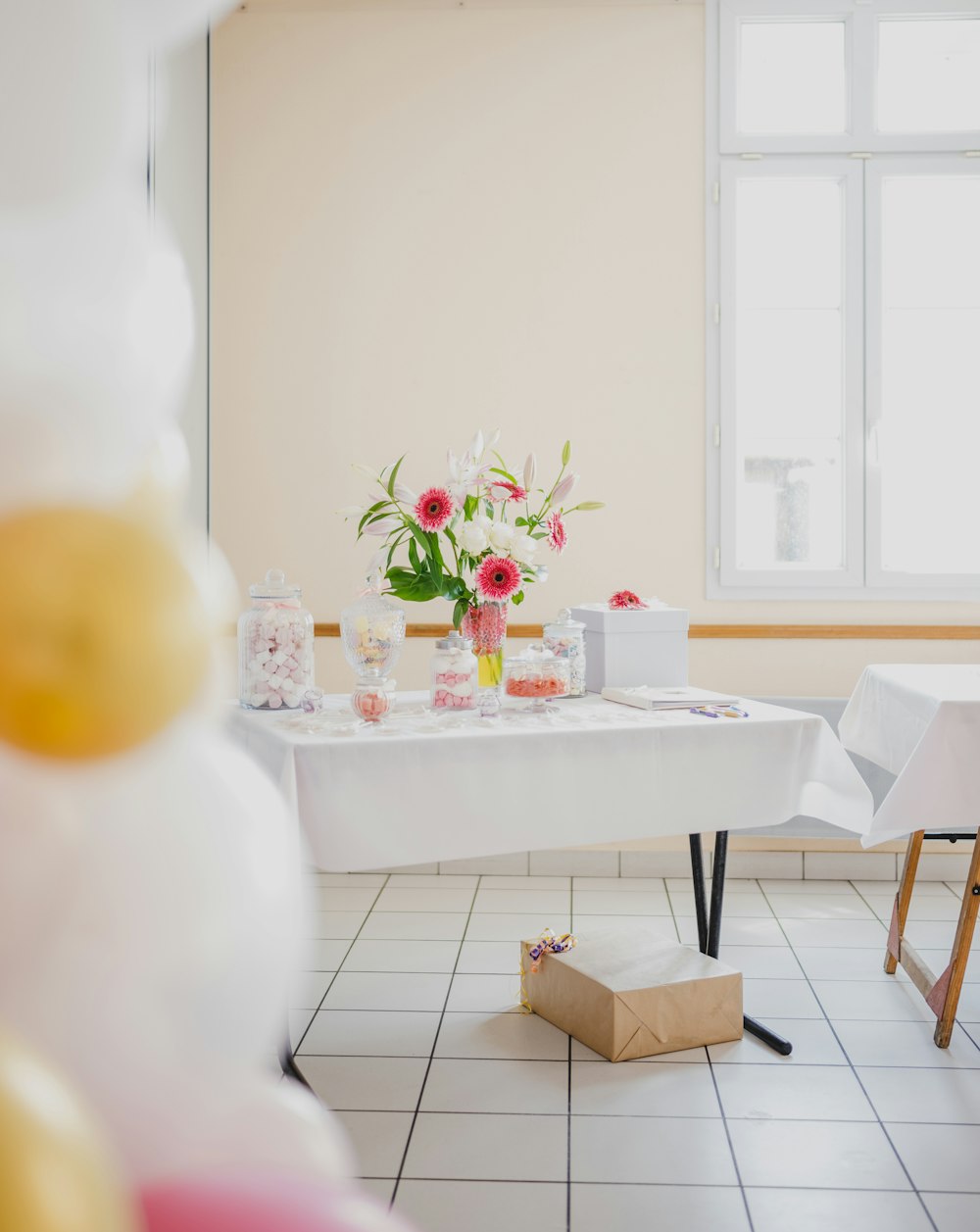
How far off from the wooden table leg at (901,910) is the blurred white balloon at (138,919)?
2.50 metres

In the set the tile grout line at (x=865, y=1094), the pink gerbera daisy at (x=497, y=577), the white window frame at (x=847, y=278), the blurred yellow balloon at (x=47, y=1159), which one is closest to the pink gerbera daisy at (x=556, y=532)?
the pink gerbera daisy at (x=497, y=577)

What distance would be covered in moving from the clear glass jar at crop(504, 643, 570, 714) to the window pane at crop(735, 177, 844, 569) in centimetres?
154

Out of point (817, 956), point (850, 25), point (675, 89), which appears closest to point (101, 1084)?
point (817, 956)

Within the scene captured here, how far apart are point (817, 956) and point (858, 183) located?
242 cm

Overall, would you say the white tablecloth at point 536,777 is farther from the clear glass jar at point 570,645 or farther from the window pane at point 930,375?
the window pane at point 930,375

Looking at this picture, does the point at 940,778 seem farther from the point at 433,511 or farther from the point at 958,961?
the point at 433,511

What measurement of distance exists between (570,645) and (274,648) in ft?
2.15

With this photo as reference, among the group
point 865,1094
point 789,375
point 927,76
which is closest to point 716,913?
point 865,1094

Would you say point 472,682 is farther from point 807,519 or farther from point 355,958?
point 807,519

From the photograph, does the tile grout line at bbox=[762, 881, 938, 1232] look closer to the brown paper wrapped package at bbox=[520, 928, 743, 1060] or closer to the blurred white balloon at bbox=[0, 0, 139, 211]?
the brown paper wrapped package at bbox=[520, 928, 743, 1060]

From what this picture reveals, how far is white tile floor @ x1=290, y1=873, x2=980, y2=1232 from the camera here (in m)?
1.82

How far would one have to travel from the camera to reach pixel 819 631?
148 inches

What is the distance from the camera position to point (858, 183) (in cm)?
377

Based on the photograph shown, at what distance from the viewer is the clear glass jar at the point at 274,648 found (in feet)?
7.57
